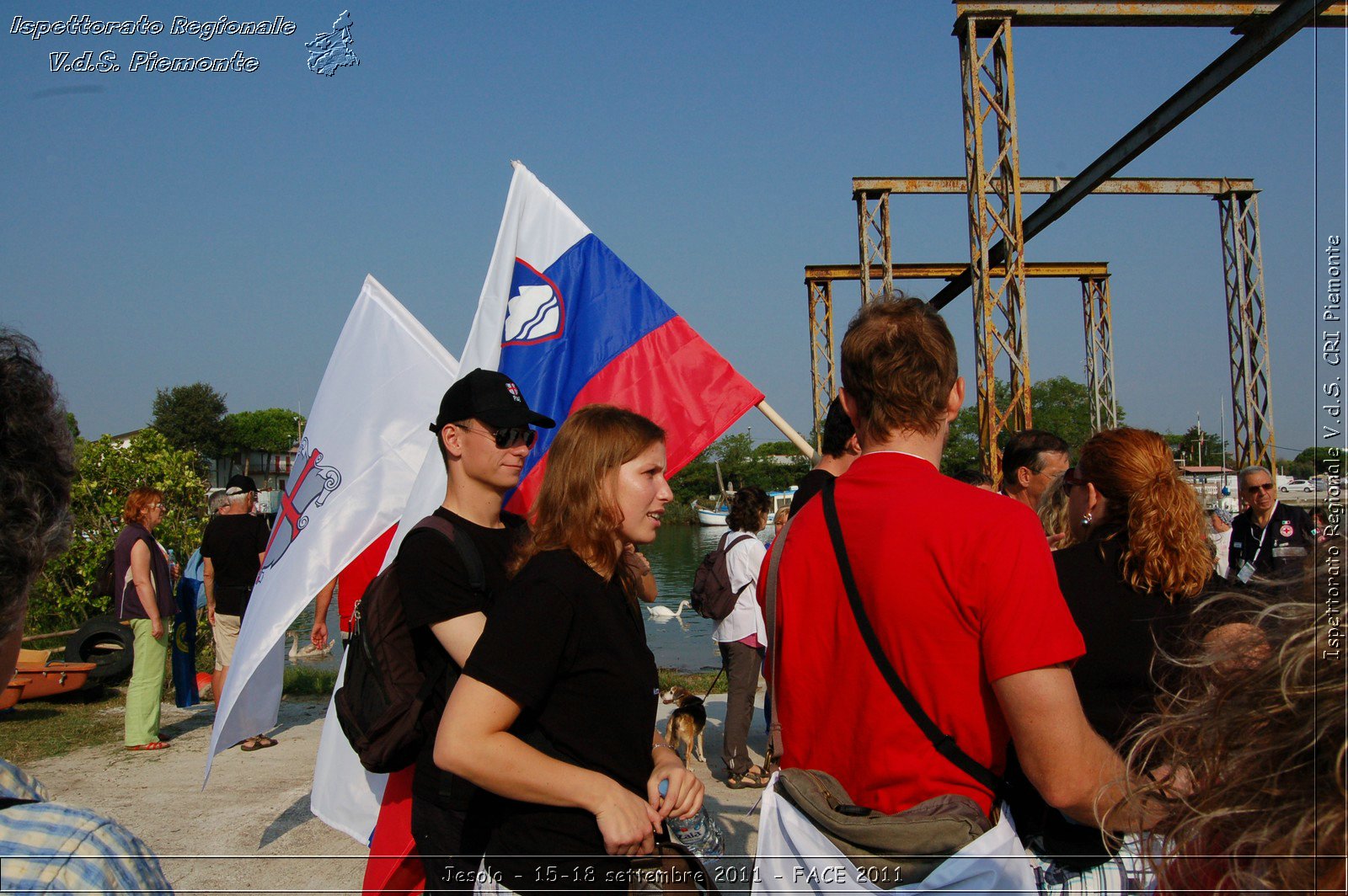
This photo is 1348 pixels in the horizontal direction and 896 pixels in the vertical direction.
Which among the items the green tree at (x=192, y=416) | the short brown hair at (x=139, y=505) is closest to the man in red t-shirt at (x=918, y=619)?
the short brown hair at (x=139, y=505)

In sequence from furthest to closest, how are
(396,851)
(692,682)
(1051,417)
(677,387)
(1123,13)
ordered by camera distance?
(1051,417) → (692,682) → (1123,13) → (677,387) → (396,851)

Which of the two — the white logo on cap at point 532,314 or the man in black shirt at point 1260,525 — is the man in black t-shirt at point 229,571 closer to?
the white logo on cap at point 532,314

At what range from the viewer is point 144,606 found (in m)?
7.40

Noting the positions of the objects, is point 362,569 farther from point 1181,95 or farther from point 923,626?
point 1181,95

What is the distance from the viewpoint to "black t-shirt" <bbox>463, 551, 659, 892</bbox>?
76.3 inches

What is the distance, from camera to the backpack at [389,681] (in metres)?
2.57

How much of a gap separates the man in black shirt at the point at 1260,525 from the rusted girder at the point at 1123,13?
12.9 ft

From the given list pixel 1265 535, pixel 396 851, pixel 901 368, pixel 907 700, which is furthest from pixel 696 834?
pixel 1265 535

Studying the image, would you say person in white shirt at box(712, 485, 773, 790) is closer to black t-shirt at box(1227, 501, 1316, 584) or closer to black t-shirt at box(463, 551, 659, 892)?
black t-shirt at box(1227, 501, 1316, 584)

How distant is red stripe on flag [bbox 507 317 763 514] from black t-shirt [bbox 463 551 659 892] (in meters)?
2.34

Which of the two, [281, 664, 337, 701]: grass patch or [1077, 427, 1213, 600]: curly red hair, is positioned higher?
[1077, 427, 1213, 600]: curly red hair

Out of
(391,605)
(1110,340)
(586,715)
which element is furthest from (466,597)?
(1110,340)

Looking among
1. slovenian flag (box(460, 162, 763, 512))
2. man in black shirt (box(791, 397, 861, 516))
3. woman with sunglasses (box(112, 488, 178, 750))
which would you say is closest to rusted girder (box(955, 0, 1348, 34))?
slovenian flag (box(460, 162, 763, 512))

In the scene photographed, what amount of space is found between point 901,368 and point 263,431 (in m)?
128
